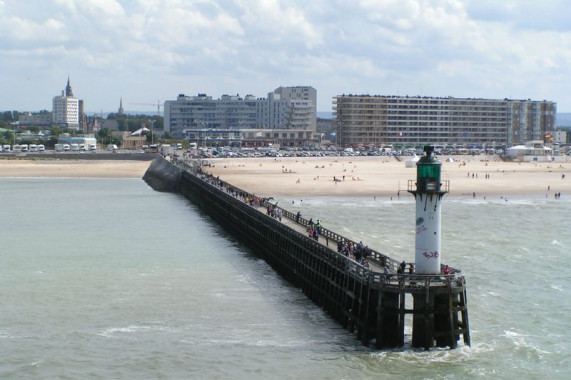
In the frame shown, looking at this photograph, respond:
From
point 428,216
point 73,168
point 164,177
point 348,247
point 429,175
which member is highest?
point 429,175

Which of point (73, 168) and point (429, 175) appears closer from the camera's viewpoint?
point (429, 175)

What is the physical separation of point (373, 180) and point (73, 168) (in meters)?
60.2

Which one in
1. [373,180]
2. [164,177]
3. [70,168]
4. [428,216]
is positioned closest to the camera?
[428,216]

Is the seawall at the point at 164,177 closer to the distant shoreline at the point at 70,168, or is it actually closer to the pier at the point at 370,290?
the distant shoreline at the point at 70,168

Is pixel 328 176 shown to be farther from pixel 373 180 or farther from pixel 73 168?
pixel 73 168

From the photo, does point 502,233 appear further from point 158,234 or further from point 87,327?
point 87,327

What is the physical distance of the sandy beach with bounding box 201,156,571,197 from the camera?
103375mm

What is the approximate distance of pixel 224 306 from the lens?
132 feet

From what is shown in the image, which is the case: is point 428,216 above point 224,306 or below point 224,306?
above

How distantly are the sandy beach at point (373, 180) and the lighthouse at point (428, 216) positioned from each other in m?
63.9

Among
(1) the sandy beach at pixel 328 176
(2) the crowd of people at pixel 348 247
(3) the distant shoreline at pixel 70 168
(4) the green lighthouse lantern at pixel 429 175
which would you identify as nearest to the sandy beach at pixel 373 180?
(1) the sandy beach at pixel 328 176

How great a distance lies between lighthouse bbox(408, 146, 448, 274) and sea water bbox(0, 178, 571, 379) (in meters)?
3.08

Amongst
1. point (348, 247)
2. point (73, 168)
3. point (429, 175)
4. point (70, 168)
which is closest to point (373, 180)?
point (73, 168)

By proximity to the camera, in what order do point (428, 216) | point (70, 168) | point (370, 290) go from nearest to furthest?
point (370, 290)
point (428, 216)
point (70, 168)
